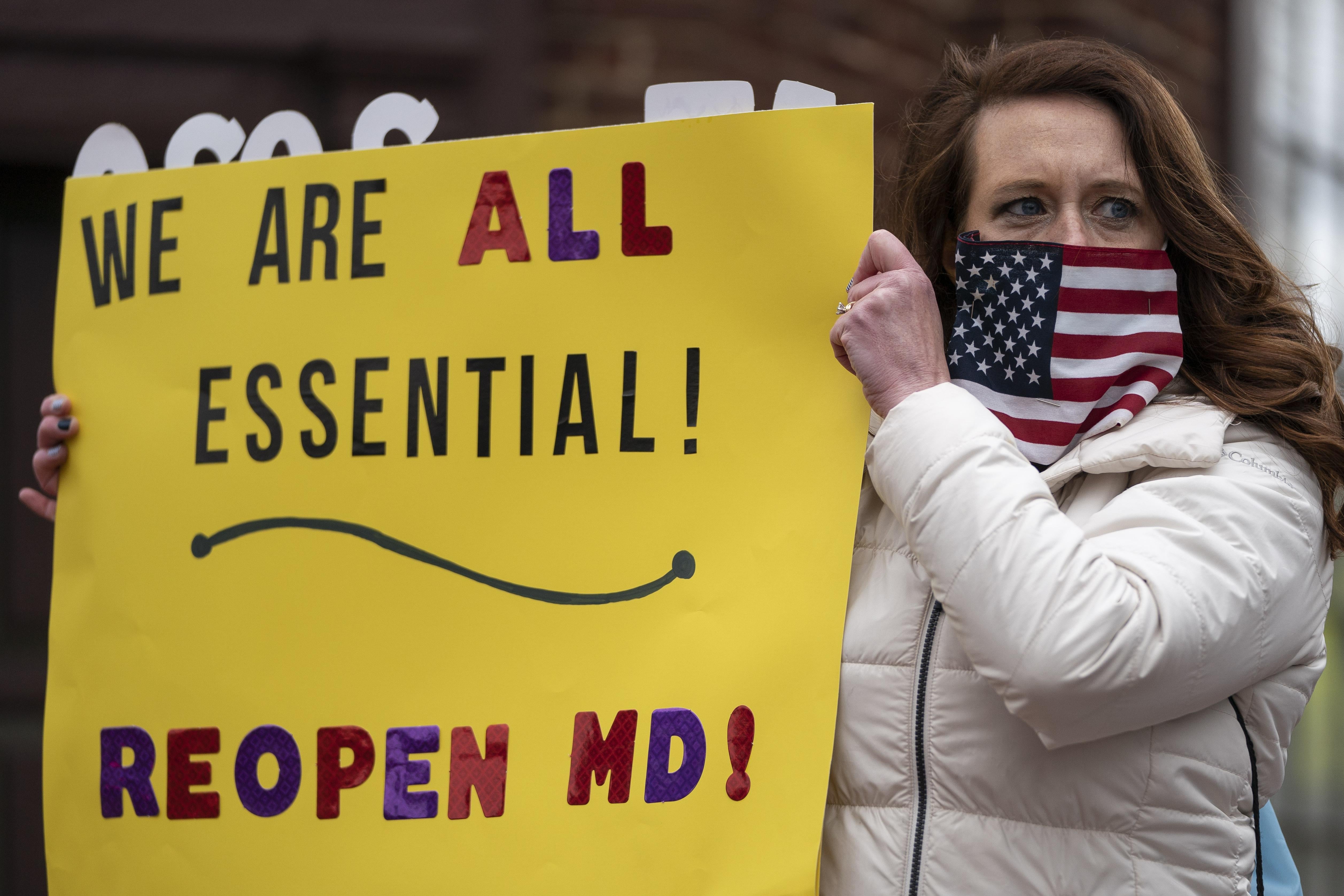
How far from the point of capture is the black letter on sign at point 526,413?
155 cm

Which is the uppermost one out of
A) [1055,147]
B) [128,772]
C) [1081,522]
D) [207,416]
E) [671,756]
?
[1055,147]

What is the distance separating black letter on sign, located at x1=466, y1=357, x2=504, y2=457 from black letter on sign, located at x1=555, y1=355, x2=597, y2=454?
10 cm

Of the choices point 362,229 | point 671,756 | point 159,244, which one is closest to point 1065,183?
point 671,756

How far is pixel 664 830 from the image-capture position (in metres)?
1.38

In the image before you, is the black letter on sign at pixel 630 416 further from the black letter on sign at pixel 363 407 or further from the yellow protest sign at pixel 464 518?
the black letter on sign at pixel 363 407

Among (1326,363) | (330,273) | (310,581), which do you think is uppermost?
(330,273)

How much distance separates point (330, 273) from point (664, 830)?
0.94 meters

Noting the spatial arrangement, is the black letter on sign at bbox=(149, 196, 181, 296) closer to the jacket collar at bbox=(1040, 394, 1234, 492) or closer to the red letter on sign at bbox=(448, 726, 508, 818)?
the red letter on sign at bbox=(448, 726, 508, 818)

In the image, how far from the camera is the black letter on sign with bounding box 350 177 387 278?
5.42 ft

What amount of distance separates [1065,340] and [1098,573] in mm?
357

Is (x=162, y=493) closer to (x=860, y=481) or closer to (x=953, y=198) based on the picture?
(x=860, y=481)

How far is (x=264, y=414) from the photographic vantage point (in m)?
1.67

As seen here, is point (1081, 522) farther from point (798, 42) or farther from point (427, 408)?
point (798, 42)

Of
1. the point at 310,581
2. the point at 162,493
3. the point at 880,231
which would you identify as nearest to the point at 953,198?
the point at 880,231
